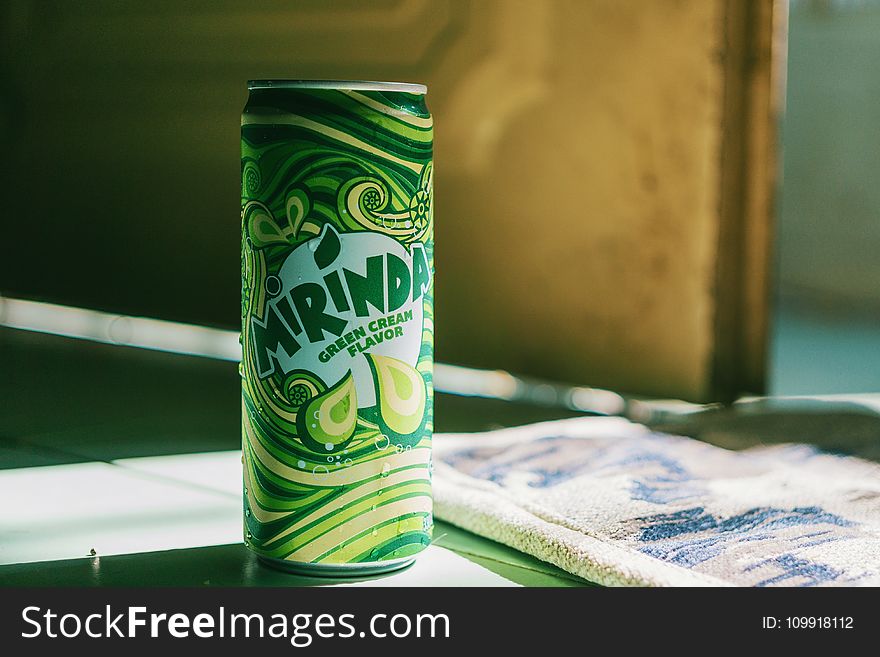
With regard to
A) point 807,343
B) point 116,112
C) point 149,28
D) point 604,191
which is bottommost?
point 807,343

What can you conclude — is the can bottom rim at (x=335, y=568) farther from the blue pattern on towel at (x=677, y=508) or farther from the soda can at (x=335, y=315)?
the blue pattern on towel at (x=677, y=508)

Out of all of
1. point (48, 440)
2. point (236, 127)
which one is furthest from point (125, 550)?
point (236, 127)

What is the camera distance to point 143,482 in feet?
5.51

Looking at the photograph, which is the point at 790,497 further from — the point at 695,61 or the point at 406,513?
the point at 695,61

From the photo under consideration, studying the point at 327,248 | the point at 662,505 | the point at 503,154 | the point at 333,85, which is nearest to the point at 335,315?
the point at 327,248

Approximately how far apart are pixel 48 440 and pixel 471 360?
3.48 ft

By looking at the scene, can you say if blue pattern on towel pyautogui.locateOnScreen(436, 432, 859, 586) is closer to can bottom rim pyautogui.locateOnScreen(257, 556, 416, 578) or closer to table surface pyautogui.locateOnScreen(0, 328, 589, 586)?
table surface pyautogui.locateOnScreen(0, 328, 589, 586)

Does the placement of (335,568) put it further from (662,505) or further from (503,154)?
(503,154)

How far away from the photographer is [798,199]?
5.05 meters

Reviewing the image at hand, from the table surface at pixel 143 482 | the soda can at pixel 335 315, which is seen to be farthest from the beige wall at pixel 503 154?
the soda can at pixel 335 315

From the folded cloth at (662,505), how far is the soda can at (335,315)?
231 mm

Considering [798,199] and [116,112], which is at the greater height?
[116,112]

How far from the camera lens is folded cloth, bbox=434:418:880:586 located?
1.28m

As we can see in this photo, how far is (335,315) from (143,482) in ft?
2.07
